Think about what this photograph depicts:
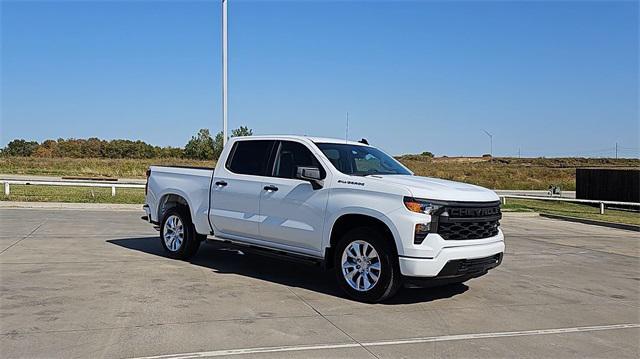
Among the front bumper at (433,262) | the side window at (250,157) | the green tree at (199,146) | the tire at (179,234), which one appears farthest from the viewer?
the green tree at (199,146)

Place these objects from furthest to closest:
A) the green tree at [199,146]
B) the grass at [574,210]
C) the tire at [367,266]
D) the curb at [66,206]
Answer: the green tree at [199,146] → the grass at [574,210] → the curb at [66,206] → the tire at [367,266]

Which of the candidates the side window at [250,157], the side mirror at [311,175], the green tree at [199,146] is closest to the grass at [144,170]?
the green tree at [199,146]

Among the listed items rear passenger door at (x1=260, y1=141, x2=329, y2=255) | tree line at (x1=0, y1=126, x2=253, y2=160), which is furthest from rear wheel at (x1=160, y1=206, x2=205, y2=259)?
tree line at (x1=0, y1=126, x2=253, y2=160)

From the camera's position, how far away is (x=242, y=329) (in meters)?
5.93

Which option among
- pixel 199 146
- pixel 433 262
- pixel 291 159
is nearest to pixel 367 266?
pixel 433 262

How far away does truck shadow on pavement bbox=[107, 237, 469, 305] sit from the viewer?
7848 millimetres

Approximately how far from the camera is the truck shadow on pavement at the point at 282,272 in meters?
7.85

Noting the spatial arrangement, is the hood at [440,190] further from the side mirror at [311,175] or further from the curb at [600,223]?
the curb at [600,223]

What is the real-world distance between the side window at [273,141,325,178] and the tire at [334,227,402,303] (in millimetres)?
1273

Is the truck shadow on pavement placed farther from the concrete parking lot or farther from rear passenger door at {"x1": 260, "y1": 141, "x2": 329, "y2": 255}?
rear passenger door at {"x1": 260, "y1": 141, "x2": 329, "y2": 255}

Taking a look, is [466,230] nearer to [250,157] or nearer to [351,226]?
[351,226]

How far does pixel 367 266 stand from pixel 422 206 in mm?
1020

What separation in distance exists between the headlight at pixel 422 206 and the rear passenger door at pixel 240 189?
2.42 meters

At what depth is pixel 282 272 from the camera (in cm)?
916
